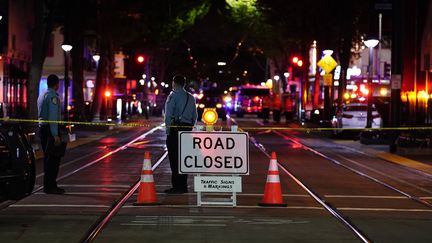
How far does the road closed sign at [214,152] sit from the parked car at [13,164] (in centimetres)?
268

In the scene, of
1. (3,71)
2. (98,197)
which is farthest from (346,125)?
(98,197)

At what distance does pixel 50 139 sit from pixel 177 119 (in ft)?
7.25

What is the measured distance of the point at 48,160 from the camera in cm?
1441

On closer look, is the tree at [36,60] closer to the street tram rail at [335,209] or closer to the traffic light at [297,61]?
the street tram rail at [335,209]

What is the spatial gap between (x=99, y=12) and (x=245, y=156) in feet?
113

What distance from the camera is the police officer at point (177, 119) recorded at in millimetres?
14375

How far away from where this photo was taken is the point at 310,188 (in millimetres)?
16016

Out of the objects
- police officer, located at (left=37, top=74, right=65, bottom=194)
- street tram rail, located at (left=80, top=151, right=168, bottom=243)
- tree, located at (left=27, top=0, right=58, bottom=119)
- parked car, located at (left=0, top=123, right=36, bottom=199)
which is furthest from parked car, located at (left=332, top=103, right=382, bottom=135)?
parked car, located at (left=0, top=123, right=36, bottom=199)

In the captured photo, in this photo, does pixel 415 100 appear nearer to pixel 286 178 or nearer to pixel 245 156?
pixel 286 178

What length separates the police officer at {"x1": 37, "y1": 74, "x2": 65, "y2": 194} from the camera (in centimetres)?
1420

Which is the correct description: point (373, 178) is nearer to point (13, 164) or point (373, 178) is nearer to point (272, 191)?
point (272, 191)

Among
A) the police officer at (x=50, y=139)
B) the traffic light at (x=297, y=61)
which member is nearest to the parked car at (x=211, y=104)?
the traffic light at (x=297, y=61)

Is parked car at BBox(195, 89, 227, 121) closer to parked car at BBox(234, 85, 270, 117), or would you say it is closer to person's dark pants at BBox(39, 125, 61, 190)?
parked car at BBox(234, 85, 270, 117)

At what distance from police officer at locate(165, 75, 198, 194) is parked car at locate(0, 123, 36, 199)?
3504mm
